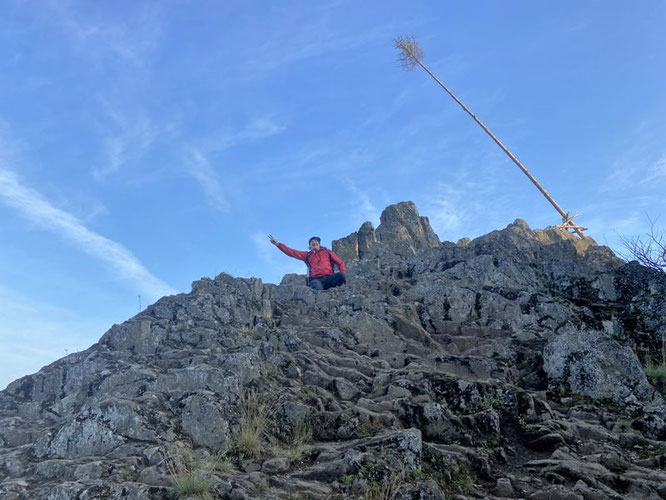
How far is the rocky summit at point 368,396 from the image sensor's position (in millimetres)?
7781

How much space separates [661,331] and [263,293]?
447 inches

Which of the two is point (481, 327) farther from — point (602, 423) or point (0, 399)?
point (0, 399)

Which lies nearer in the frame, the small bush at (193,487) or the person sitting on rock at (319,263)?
the small bush at (193,487)

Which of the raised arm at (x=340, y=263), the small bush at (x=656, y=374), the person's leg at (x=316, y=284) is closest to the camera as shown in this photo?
the small bush at (x=656, y=374)

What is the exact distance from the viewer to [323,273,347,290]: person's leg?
63.9 feet

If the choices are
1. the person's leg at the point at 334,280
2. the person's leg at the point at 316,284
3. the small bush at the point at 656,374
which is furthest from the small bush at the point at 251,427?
the person's leg at the point at 334,280

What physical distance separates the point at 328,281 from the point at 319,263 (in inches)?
43.8

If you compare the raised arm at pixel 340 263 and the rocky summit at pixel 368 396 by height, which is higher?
the raised arm at pixel 340 263

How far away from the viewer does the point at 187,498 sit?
23.0 ft

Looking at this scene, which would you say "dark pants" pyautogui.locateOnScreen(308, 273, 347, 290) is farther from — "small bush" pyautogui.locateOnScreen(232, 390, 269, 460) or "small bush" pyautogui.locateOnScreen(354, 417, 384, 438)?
"small bush" pyautogui.locateOnScreen(354, 417, 384, 438)

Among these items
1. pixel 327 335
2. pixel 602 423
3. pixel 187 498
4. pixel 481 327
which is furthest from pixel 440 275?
pixel 187 498

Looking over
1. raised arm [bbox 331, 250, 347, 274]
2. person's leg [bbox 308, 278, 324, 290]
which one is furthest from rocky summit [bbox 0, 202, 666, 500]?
raised arm [bbox 331, 250, 347, 274]

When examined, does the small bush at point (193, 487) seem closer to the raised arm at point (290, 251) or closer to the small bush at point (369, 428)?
the small bush at point (369, 428)

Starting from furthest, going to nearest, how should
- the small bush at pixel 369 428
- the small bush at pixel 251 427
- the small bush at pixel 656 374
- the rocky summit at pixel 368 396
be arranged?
1. the small bush at pixel 656 374
2. the small bush at pixel 369 428
3. the small bush at pixel 251 427
4. the rocky summit at pixel 368 396
